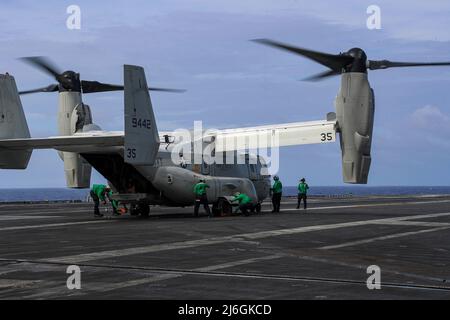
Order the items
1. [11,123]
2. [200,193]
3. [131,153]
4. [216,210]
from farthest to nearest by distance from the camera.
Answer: [216,210] < [200,193] < [11,123] < [131,153]

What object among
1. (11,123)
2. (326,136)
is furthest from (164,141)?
(326,136)

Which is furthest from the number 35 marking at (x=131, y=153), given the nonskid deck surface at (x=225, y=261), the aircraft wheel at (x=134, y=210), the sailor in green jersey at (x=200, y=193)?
the aircraft wheel at (x=134, y=210)

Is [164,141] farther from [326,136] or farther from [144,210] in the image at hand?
[326,136]

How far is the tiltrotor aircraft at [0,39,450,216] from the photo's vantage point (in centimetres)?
2291

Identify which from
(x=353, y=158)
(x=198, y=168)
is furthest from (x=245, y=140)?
(x=353, y=158)

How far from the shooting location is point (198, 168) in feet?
93.5

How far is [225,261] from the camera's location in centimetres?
1316

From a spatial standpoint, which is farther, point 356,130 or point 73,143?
point 356,130

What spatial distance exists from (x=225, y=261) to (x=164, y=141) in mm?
15155

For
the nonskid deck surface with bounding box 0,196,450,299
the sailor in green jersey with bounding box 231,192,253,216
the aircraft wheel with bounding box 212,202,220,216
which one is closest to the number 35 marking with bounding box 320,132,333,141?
the nonskid deck surface with bounding box 0,196,450,299

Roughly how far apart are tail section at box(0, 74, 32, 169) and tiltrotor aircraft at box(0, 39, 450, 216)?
4 centimetres

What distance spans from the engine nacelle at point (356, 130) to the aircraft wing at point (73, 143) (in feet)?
26.8
